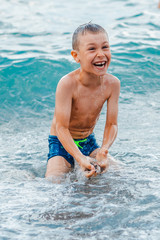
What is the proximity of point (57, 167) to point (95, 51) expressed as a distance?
1.25m

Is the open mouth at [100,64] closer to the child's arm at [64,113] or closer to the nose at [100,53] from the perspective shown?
the nose at [100,53]

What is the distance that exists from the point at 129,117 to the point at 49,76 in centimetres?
232

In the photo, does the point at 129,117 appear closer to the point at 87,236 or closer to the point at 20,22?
the point at 87,236

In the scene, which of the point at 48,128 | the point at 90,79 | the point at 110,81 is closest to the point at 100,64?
the point at 90,79

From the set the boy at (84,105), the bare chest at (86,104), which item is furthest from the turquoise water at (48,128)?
the bare chest at (86,104)

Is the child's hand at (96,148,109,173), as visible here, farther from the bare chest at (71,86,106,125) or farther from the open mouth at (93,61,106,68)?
the open mouth at (93,61,106,68)

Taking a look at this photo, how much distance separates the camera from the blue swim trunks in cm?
421

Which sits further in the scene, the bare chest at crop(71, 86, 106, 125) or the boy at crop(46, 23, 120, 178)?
the bare chest at crop(71, 86, 106, 125)

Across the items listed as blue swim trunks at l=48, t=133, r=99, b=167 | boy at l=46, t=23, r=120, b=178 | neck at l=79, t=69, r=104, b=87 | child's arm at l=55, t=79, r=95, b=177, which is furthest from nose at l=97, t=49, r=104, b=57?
blue swim trunks at l=48, t=133, r=99, b=167

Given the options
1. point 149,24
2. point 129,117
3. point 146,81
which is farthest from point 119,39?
point 129,117

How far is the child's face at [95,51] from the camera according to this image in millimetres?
3623

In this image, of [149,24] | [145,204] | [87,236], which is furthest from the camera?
[149,24]

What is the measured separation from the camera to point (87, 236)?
2.98 meters

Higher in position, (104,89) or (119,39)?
(104,89)
